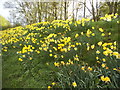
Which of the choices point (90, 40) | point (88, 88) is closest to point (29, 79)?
point (88, 88)

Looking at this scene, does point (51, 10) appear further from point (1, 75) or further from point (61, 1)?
point (1, 75)

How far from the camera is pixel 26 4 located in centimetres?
1306

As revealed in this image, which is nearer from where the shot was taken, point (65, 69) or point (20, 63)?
point (65, 69)

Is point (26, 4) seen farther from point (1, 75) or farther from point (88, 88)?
point (88, 88)

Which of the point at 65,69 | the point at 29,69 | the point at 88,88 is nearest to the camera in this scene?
the point at 88,88

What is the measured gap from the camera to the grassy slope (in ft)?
9.91

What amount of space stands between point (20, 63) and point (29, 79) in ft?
3.44

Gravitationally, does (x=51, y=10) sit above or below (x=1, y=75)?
above

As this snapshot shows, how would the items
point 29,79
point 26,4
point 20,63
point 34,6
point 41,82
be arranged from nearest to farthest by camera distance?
point 41,82
point 29,79
point 20,63
point 34,6
point 26,4

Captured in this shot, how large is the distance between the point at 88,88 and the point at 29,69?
1.96 meters

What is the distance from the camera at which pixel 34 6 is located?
12172mm

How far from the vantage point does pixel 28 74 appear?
136 inches

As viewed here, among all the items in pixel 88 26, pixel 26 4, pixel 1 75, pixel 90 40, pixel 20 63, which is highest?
pixel 26 4

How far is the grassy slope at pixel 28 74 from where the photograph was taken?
9.91ft
